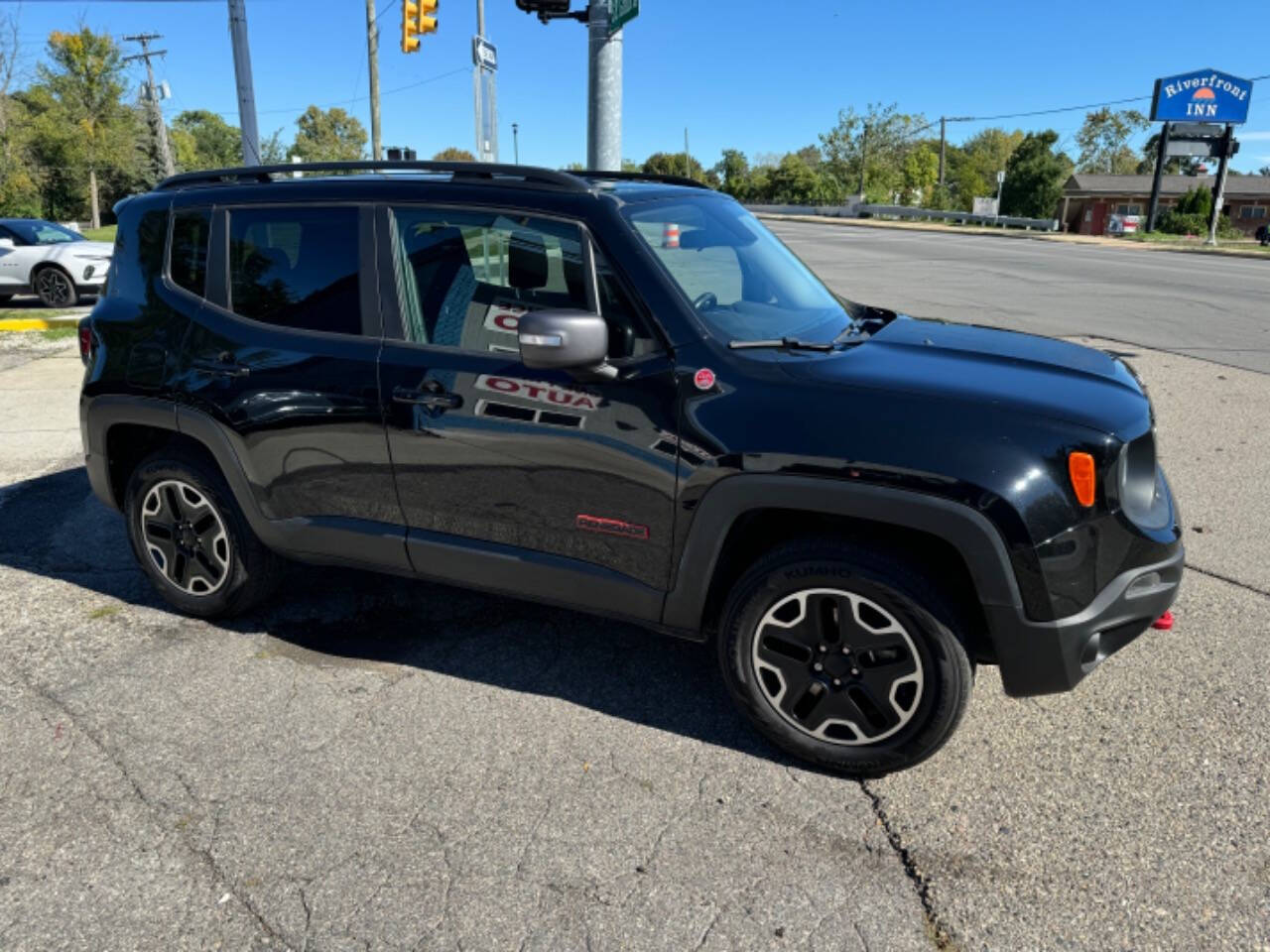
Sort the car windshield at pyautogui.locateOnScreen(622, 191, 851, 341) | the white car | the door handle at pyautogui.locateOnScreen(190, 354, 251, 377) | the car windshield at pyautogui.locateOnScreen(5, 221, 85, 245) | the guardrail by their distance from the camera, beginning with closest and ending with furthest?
the car windshield at pyautogui.locateOnScreen(622, 191, 851, 341), the door handle at pyautogui.locateOnScreen(190, 354, 251, 377), the white car, the car windshield at pyautogui.locateOnScreen(5, 221, 85, 245), the guardrail

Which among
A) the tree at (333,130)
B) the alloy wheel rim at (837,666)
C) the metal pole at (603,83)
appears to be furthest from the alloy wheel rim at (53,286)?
the tree at (333,130)

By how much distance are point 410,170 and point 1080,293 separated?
15.8 meters

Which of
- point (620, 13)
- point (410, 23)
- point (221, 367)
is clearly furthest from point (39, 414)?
point (410, 23)

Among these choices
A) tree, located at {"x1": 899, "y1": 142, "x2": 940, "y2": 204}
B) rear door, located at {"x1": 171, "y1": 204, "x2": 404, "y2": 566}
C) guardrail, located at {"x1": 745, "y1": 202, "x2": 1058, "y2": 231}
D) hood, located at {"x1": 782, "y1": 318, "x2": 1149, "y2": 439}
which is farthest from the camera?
tree, located at {"x1": 899, "y1": 142, "x2": 940, "y2": 204}

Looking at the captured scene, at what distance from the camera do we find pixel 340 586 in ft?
14.4

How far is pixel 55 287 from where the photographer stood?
14344 millimetres

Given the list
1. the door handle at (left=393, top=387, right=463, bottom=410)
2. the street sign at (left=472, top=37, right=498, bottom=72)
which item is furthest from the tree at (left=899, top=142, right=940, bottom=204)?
the door handle at (left=393, top=387, right=463, bottom=410)

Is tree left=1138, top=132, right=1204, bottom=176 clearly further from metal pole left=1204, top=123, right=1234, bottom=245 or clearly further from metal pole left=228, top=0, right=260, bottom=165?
metal pole left=228, top=0, right=260, bottom=165

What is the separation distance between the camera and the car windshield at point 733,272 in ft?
10.1

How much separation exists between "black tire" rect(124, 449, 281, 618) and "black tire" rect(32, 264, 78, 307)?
12628 millimetres

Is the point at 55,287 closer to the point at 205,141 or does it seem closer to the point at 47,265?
the point at 47,265

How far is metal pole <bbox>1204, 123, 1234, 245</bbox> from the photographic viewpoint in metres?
42.9

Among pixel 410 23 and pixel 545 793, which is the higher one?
pixel 410 23

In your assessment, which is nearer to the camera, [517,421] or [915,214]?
[517,421]
